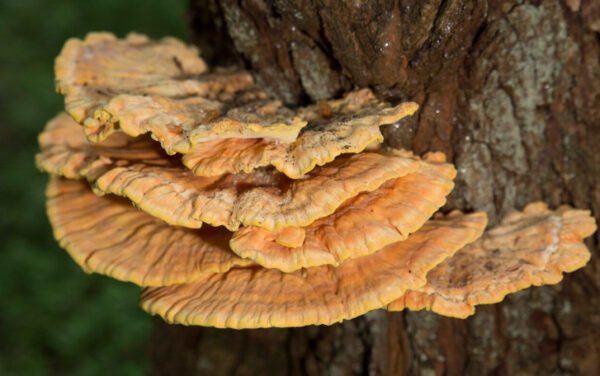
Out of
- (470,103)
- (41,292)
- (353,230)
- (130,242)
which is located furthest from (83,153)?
(41,292)

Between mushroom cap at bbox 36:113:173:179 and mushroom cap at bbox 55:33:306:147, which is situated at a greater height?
mushroom cap at bbox 55:33:306:147

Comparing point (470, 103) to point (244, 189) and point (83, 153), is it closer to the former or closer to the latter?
point (244, 189)

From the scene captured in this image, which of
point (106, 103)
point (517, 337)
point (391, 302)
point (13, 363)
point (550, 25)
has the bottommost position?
point (13, 363)

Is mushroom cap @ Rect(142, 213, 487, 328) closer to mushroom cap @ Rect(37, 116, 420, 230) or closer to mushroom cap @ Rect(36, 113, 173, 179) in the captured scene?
mushroom cap @ Rect(37, 116, 420, 230)

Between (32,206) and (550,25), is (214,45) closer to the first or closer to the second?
(550,25)

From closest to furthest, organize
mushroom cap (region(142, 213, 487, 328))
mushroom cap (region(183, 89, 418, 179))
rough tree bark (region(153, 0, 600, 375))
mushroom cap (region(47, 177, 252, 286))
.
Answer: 1. mushroom cap (region(183, 89, 418, 179))
2. mushroom cap (region(142, 213, 487, 328))
3. mushroom cap (region(47, 177, 252, 286))
4. rough tree bark (region(153, 0, 600, 375))

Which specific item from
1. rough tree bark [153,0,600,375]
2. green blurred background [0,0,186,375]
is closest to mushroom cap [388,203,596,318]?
rough tree bark [153,0,600,375]

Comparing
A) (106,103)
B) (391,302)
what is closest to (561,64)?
(391,302)
